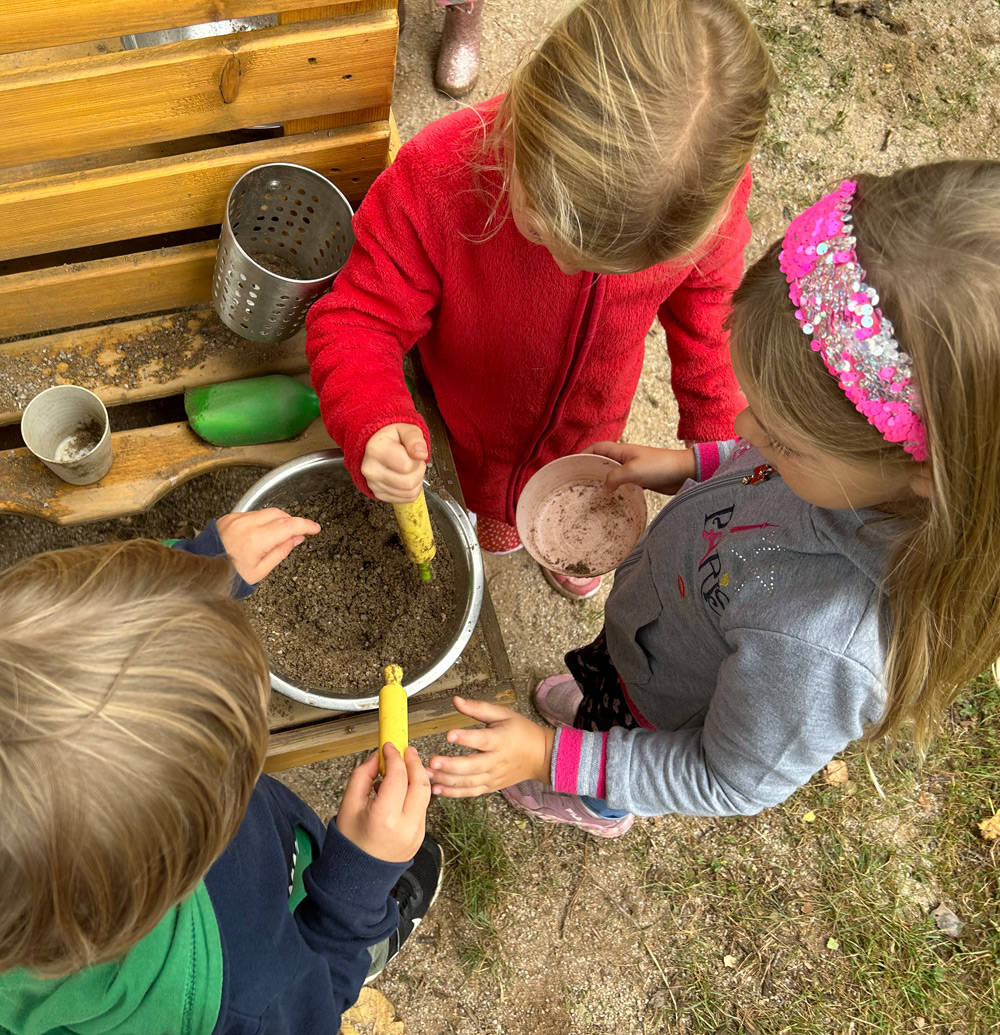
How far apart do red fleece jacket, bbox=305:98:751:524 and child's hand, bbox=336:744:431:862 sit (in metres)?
0.42

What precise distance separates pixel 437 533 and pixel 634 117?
0.74m

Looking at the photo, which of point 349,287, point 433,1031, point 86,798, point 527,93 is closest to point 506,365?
point 349,287

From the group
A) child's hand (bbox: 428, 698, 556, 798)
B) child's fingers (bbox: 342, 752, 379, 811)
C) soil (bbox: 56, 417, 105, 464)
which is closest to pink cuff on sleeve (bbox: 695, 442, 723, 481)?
child's hand (bbox: 428, 698, 556, 798)

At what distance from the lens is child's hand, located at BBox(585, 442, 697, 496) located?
4.77ft

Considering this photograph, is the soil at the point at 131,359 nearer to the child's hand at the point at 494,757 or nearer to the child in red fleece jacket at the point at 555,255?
the child in red fleece jacket at the point at 555,255

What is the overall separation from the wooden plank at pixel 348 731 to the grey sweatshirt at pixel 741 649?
0.99 feet

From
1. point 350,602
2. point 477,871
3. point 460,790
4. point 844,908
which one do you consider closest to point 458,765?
point 460,790

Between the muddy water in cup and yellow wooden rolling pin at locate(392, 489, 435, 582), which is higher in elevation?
yellow wooden rolling pin at locate(392, 489, 435, 582)

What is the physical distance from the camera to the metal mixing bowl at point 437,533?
1315 millimetres

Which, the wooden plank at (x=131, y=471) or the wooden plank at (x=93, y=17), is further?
the wooden plank at (x=131, y=471)

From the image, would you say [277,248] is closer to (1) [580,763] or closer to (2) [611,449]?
(2) [611,449]

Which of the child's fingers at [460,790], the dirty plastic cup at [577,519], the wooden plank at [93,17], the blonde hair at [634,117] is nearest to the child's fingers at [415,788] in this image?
the child's fingers at [460,790]

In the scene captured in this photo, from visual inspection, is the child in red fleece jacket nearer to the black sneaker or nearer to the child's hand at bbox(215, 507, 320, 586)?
the child's hand at bbox(215, 507, 320, 586)

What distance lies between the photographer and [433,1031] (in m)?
1.80
